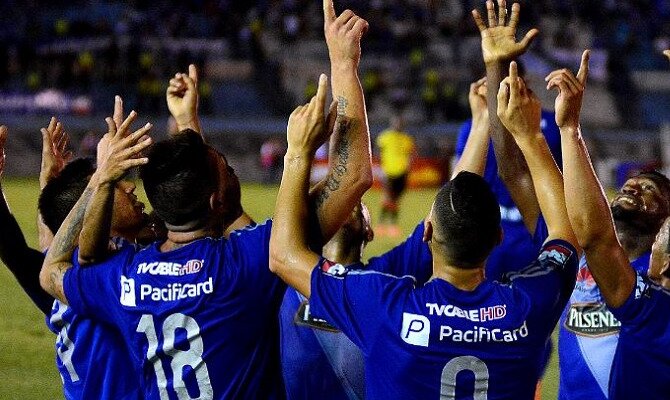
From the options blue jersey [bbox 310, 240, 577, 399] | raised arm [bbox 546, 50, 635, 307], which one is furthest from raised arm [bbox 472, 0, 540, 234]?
blue jersey [bbox 310, 240, 577, 399]

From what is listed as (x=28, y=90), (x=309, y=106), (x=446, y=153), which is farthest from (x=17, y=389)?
(x=28, y=90)

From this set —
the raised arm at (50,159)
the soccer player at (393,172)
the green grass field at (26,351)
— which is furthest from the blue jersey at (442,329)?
the soccer player at (393,172)

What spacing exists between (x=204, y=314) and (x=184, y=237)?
0.33 metres

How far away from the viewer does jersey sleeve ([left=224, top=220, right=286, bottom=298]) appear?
4250mm

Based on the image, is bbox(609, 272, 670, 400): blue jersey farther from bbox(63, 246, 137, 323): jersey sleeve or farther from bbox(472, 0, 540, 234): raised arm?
bbox(63, 246, 137, 323): jersey sleeve

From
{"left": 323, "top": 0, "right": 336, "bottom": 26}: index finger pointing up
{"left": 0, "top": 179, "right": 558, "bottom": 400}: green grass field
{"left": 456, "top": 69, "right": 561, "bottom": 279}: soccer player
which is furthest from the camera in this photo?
{"left": 0, "top": 179, "right": 558, "bottom": 400}: green grass field

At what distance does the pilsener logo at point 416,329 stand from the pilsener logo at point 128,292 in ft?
A: 3.59

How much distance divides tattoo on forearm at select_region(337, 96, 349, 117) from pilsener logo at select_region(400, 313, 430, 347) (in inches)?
38.0

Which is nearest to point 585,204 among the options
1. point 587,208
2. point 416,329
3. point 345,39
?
point 587,208

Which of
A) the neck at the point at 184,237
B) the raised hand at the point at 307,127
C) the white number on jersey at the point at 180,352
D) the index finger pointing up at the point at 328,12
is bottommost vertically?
the white number on jersey at the point at 180,352

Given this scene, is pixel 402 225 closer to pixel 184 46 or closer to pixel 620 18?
pixel 184 46

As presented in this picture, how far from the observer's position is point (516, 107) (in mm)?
4219

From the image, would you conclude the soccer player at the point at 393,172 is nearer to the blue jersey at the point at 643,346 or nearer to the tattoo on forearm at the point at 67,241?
the blue jersey at the point at 643,346

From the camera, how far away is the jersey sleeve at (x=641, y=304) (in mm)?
4172
